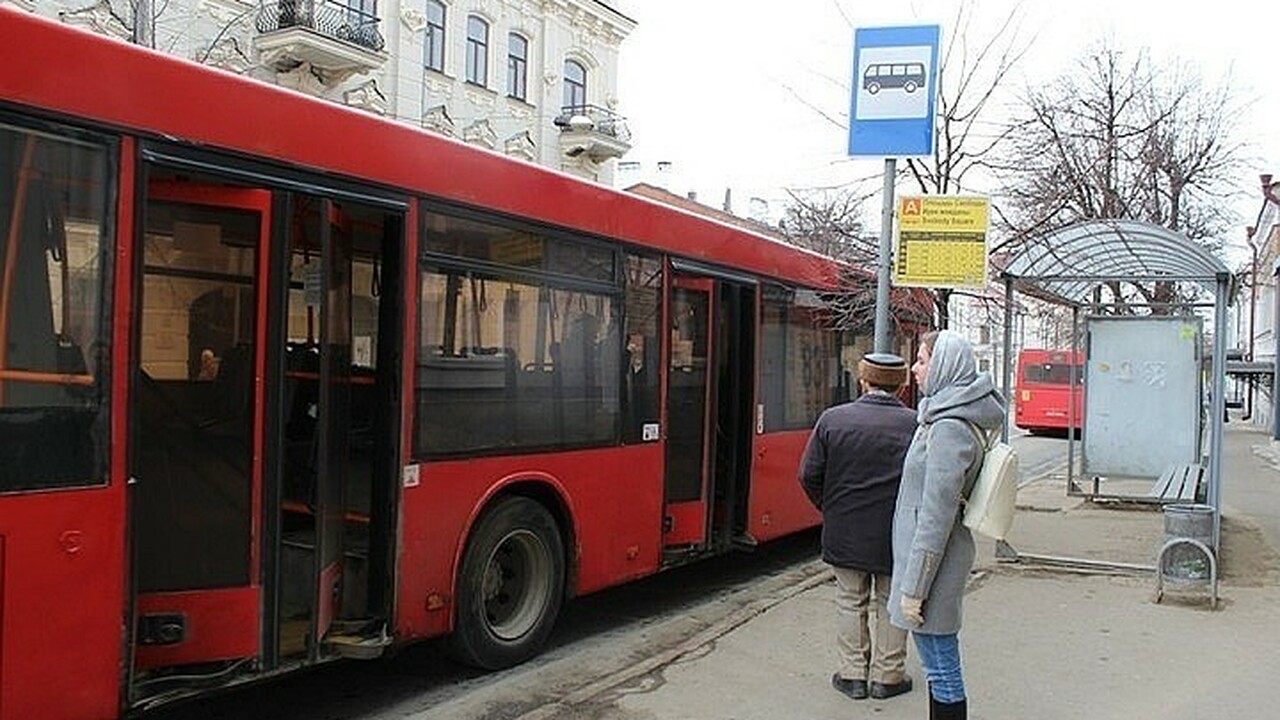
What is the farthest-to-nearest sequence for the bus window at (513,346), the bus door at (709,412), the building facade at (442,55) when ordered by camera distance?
the building facade at (442,55)
the bus door at (709,412)
the bus window at (513,346)

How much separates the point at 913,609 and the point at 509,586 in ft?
9.82

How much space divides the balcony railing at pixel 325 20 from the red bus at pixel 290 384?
1859cm

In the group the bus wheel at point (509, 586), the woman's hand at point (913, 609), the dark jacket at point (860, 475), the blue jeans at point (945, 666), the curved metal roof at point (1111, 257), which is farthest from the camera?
the curved metal roof at point (1111, 257)

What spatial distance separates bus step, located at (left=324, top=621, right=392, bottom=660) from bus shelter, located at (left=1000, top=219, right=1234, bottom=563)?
5741mm

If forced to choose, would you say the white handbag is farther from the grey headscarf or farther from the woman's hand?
the woman's hand

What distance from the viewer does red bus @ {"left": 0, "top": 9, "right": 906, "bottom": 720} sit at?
4.06 metres

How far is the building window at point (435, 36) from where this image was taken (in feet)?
96.2

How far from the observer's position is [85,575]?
4.12 meters

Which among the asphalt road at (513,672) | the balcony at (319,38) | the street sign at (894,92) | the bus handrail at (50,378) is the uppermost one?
the balcony at (319,38)

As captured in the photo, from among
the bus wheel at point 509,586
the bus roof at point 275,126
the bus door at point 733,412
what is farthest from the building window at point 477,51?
the bus wheel at point 509,586

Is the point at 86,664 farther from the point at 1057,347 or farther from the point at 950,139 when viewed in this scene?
the point at 1057,347

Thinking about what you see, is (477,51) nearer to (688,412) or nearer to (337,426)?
(688,412)

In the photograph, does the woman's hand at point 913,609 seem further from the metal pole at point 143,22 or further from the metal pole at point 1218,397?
the metal pole at point 143,22

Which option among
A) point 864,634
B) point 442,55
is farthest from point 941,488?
point 442,55
